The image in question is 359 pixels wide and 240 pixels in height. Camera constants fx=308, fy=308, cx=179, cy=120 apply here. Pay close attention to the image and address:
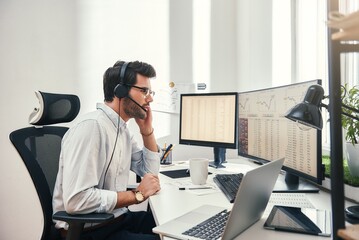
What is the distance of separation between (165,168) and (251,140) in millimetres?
570

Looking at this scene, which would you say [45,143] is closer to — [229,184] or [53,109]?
[53,109]

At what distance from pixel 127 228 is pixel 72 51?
1409mm

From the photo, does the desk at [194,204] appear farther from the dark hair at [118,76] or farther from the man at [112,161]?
the dark hair at [118,76]

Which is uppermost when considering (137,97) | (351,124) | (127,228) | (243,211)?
(137,97)

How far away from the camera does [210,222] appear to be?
2.92 feet

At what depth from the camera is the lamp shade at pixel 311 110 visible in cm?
90

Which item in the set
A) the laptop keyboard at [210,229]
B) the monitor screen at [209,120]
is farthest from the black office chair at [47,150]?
the monitor screen at [209,120]

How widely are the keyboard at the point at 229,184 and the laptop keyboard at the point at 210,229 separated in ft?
0.78

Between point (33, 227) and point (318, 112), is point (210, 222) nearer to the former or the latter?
point (318, 112)

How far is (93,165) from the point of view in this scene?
1163mm

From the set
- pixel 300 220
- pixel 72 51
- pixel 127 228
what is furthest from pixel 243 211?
pixel 72 51

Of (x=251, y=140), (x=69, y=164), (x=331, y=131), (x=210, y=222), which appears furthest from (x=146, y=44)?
(x=331, y=131)

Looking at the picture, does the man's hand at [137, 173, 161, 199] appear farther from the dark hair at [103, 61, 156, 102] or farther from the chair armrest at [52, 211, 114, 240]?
the dark hair at [103, 61, 156, 102]

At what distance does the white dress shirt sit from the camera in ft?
3.68
